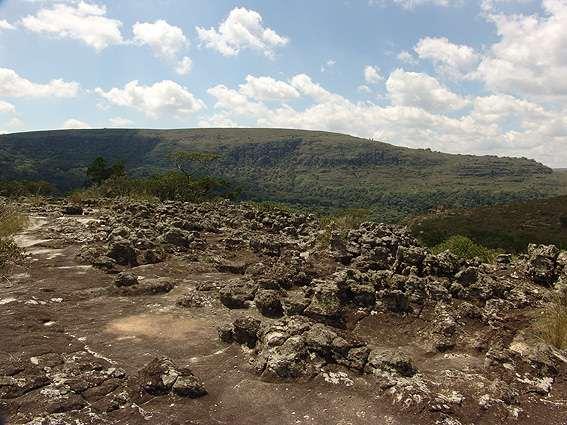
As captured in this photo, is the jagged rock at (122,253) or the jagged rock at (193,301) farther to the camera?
the jagged rock at (122,253)

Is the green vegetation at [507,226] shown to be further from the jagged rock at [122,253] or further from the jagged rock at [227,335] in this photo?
the jagged rock at [227,335]

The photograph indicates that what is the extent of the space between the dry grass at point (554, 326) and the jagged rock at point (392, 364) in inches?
173

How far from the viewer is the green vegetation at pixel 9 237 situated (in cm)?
1776

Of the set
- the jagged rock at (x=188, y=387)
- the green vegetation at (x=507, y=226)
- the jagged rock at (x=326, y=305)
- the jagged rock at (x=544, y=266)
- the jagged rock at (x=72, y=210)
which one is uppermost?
the jagged rock at (x=544, y=266)

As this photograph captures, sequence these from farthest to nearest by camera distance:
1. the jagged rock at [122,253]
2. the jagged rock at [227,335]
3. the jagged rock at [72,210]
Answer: the jagged rock at [72,210] < the jagged rock at [122,253] < the jagged rock at [227,335]

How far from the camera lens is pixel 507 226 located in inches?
2867

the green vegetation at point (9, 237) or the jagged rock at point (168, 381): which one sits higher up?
the green vegetation at point (9, 237)

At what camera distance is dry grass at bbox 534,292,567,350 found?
469 inches

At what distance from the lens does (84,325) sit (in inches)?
493

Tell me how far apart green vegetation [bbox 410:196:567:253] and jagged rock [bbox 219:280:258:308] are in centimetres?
3804

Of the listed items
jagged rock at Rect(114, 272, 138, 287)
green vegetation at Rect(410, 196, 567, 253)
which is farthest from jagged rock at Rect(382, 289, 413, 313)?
green vegetation at Rect(410, 196, 567, 253)

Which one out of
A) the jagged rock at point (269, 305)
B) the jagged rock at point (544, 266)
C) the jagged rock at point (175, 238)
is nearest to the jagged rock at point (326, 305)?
the jagged rock at point (269, 305)

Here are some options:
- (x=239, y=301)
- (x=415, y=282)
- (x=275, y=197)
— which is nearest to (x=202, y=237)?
(x=239, y=301)

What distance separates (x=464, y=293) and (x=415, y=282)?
227 centimetres
